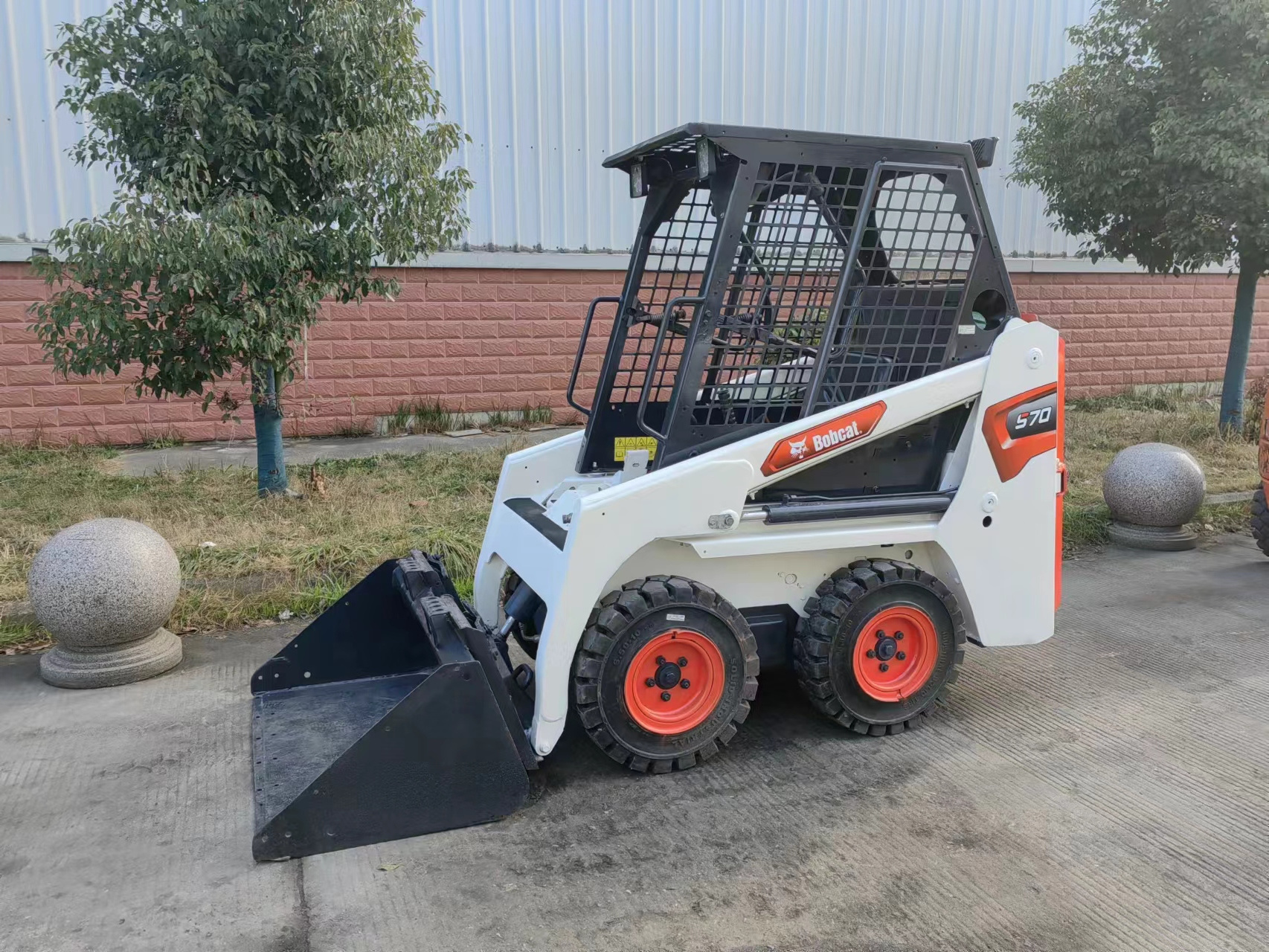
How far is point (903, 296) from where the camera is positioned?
13.8 ft

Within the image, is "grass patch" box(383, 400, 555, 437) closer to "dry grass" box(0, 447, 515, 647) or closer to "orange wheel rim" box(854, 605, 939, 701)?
"dry grass" box(0, 447, 515, 647)

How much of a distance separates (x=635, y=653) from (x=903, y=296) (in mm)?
1842

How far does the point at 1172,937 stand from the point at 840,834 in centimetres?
99

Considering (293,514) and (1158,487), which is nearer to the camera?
(1158,487)

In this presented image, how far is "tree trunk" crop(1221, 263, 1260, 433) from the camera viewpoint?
1038cm

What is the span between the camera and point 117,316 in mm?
6250

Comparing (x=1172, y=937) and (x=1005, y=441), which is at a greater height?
(x=1005, y=441)

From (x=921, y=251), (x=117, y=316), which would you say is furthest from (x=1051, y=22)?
(x=117, y=316)

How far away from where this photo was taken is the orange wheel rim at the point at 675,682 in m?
3.76

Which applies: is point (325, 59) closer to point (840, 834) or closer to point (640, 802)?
point (640, 802)

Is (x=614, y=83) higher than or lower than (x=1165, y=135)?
higher

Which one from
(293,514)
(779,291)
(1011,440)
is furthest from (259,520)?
(1011,440)

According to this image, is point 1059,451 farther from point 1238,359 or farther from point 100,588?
point 1238,359

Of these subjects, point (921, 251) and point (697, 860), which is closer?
point (697, 860)
